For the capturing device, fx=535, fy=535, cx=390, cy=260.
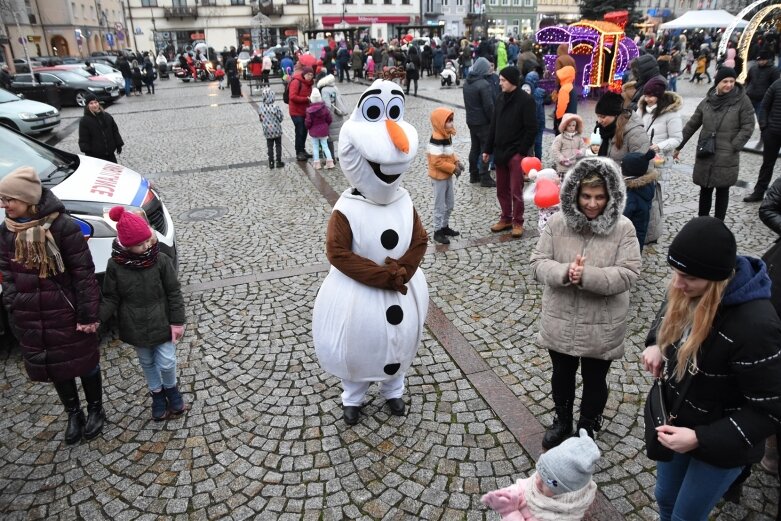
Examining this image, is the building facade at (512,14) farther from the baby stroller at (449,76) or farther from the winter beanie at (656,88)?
the winter beanie at (656,88)

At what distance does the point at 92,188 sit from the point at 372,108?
350cm

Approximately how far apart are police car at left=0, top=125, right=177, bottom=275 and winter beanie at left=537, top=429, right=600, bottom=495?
4.15 metres

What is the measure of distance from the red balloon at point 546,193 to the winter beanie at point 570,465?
133 inches

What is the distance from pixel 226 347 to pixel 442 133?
3.47 m

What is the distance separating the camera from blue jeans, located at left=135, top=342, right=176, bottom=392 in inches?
147

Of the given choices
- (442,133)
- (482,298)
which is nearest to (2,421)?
(482,298)

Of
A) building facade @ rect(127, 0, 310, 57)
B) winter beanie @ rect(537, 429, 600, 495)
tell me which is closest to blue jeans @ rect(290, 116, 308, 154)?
winter beanie @ rect(537, 429, 600, 495)

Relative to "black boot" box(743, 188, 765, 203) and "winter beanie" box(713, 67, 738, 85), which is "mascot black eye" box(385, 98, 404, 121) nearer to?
"winter beanie" box(713, 67, 738, 85)

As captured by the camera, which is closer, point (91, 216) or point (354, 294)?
point (354, 294)

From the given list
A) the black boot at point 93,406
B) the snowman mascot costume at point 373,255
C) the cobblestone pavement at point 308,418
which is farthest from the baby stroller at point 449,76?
the black boot at point 93,406

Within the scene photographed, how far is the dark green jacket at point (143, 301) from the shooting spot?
352cm

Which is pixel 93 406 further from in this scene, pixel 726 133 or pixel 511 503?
pixel 726 133

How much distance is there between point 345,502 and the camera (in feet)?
10.4

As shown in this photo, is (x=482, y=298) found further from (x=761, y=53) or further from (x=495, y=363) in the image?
(x=761, y=53)
